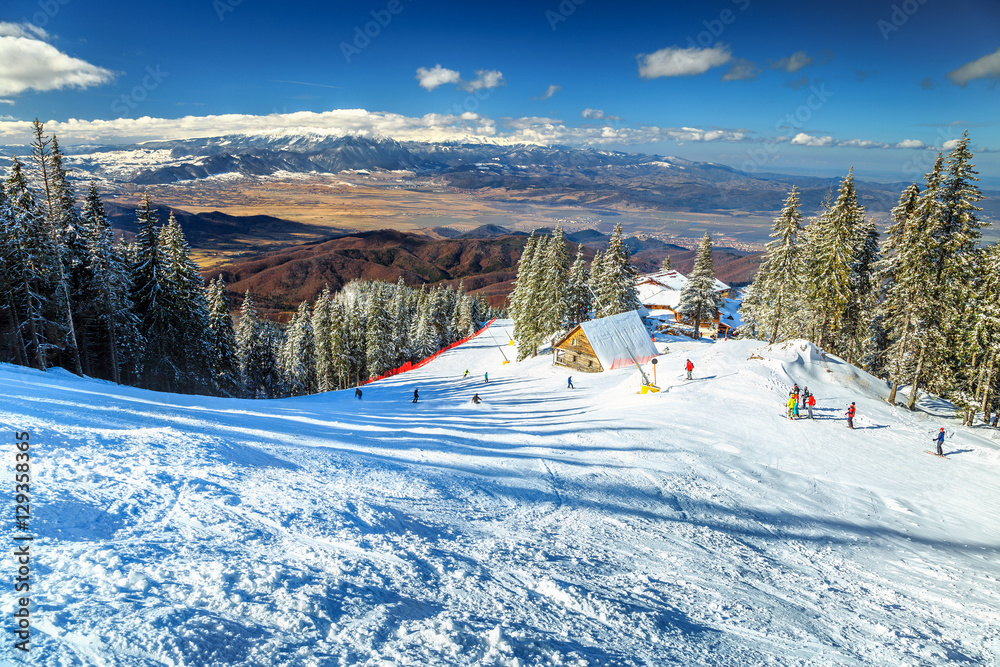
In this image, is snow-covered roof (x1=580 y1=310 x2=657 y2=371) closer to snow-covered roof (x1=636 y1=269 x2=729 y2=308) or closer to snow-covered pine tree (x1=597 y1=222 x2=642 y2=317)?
snow-covered pine tree (x1=597 y1=222 x2=642 y2=317)

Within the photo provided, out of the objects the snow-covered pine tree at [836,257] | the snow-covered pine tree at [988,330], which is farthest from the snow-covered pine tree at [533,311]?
the snow-covered pine tree at [988,330]

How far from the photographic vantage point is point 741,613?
7.59 m

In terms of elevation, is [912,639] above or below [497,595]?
below

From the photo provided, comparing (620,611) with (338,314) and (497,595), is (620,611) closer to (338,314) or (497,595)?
(497,595)

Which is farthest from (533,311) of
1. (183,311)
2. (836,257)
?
(183,311)

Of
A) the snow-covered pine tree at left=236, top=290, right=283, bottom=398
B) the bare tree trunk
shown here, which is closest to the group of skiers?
the bare tree trunk

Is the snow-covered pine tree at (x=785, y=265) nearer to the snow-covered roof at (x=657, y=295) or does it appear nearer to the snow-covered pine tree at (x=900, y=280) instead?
the snow-covered pine tree at (x=900, y=280)

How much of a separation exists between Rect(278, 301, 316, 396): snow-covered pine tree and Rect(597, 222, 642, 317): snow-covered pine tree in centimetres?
3627

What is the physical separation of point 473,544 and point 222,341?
37.2m

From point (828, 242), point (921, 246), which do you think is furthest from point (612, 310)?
point (921, 246)

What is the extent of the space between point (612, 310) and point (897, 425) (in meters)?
26.4

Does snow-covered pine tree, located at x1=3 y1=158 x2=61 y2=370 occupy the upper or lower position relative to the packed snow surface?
upper

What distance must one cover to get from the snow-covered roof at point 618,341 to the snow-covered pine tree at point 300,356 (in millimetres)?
36893

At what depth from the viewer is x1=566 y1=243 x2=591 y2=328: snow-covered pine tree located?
150 ft
